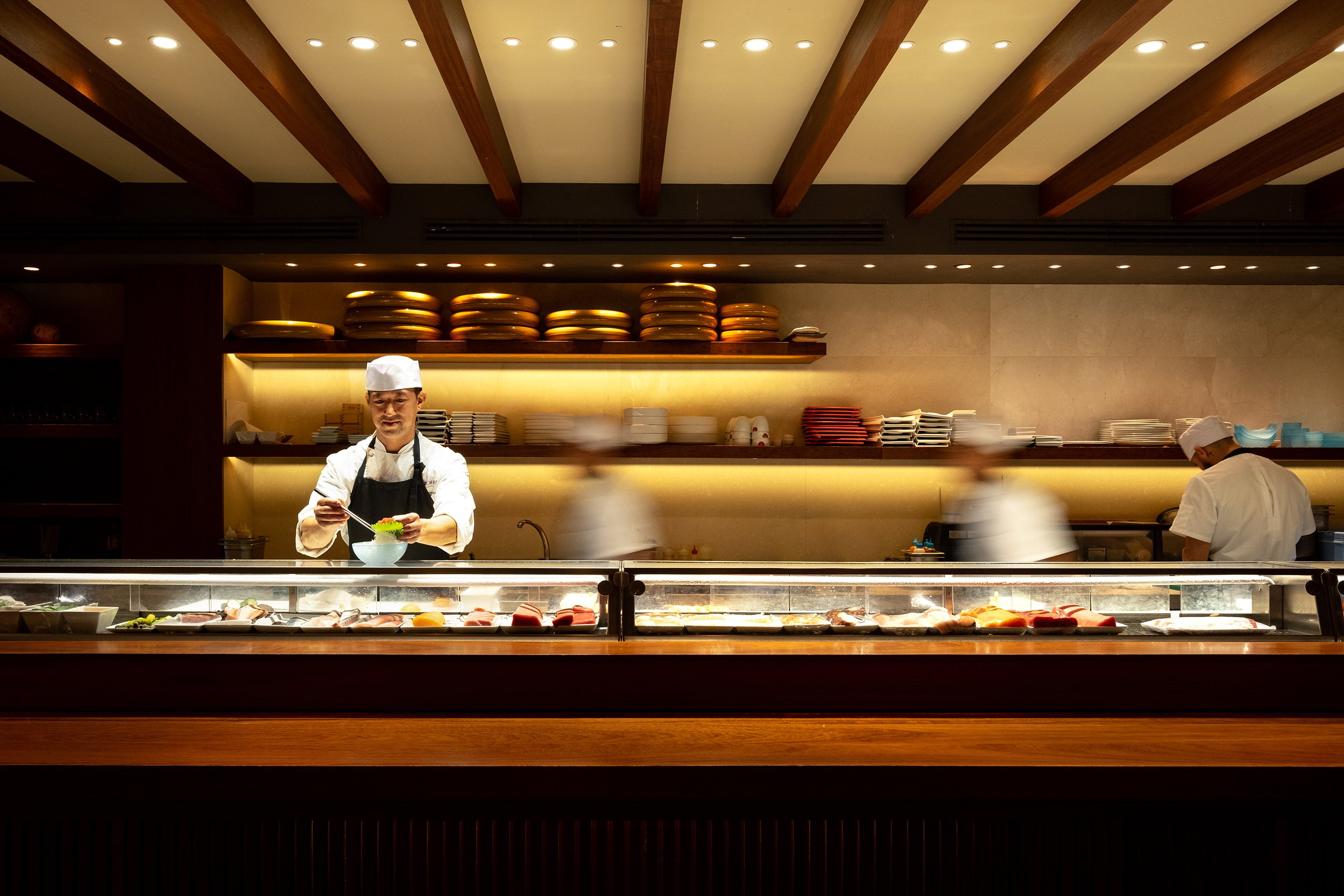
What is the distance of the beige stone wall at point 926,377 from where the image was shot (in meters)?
4.96

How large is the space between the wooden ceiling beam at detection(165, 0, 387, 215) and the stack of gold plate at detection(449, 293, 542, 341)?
2.51ft

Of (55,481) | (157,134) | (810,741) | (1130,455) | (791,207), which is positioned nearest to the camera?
(810,741)

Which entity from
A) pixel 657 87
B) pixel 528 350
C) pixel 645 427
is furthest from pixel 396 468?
pixel 657 87

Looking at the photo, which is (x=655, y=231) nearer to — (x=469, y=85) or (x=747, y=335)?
(x=747, y=335)

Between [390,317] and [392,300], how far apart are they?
0.09 metres

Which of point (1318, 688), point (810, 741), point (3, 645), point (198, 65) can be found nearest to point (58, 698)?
point (3, 645)

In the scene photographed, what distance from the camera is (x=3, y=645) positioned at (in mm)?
2139

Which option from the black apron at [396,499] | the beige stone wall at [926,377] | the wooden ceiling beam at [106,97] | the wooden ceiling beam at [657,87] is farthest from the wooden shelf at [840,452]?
the wooden ceiling beam at [106,97]

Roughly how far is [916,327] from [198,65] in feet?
12.7

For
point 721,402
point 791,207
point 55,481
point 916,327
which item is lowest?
point 55,481

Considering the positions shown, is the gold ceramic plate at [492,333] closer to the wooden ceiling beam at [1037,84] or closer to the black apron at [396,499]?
the black apron at [396,499]

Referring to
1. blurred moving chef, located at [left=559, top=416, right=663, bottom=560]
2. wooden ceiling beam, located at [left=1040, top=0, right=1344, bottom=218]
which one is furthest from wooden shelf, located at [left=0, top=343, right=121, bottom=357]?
wooden ceiling beam, located at [left=1040, top=0, right=1344, bottom=218]

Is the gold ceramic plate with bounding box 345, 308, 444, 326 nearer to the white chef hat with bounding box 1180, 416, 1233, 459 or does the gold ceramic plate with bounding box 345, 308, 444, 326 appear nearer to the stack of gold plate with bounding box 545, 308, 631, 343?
the stack of gold plate with bounding box 545, 308, 631, 343

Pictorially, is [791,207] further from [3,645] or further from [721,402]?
[3,645]
